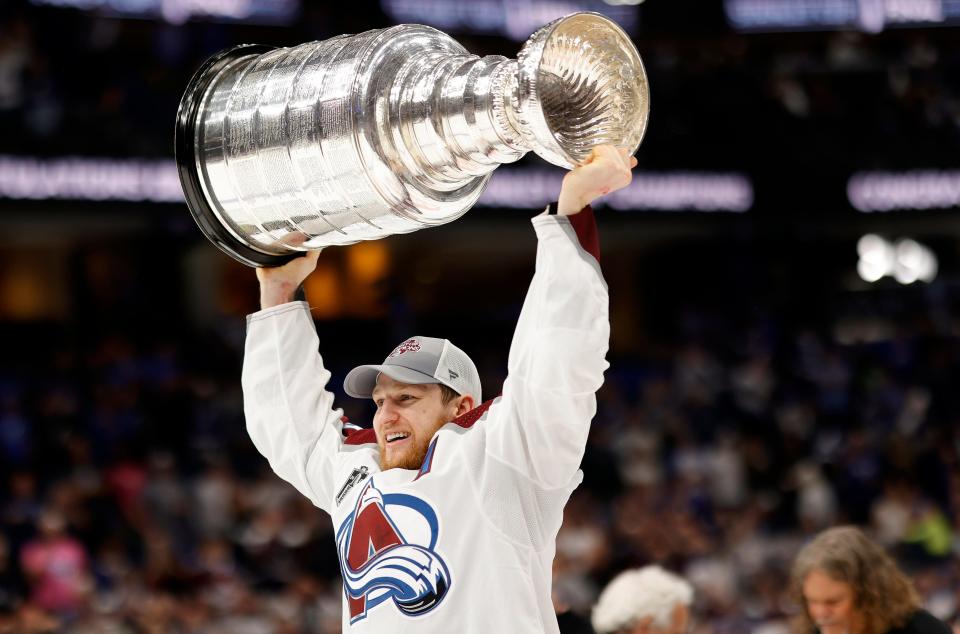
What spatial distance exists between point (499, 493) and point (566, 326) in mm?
402

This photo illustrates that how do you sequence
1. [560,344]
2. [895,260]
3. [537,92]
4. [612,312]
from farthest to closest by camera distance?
1. [895,260]
2. [612,312]
3. [560,344]
4. [537,92]

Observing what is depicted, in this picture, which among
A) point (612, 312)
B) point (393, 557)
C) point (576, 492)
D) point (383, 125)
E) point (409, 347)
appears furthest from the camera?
point (612, 312)

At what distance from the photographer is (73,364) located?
926 centimetres

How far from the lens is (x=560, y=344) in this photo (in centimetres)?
238

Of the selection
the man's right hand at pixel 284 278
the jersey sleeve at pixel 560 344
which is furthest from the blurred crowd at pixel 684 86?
the jersey sleeve at pixel 560 344

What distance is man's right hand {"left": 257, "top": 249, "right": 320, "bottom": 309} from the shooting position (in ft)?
10.1

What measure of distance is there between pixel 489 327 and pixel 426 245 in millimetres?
1474

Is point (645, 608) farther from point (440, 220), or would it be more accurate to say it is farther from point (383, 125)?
point (383, 125)

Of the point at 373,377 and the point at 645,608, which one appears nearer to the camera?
the point at 373,377

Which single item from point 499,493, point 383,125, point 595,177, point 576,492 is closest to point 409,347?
point 499,493

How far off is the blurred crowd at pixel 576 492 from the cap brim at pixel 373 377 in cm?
408

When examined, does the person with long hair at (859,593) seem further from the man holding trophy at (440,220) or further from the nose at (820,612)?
the man holding trophy at (440,220)

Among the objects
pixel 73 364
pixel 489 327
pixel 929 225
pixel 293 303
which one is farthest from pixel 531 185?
pixel 293 303

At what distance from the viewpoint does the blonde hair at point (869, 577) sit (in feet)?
10.3
